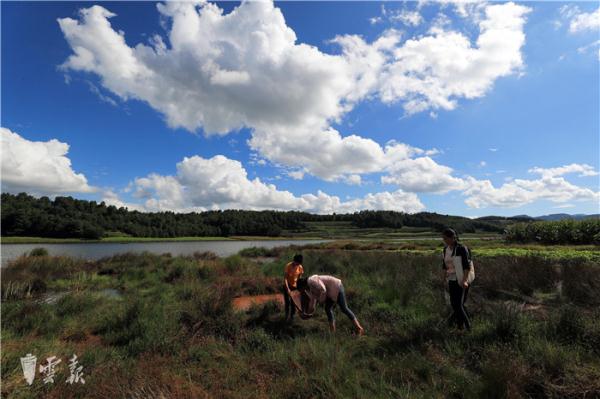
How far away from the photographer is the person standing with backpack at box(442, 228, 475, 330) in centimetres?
569

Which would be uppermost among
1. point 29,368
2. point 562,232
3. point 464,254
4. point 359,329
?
point 562,232

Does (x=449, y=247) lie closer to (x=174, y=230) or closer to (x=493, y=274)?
(x=493, y=274)

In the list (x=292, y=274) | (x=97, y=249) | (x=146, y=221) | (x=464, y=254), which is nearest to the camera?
(x=464, y=254)

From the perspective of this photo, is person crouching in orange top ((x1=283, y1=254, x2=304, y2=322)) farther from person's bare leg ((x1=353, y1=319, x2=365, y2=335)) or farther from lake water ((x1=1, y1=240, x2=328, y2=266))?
lake water ((x1=1, y1=240, x2=328, y2=266))

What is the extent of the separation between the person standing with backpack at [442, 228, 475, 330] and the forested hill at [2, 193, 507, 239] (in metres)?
86.2

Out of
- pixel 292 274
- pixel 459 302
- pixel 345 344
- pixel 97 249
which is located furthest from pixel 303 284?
pixel 97 249

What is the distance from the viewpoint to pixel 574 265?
901 centimetres

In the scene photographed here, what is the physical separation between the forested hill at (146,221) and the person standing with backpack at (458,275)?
86243 mm

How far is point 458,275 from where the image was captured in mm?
5805

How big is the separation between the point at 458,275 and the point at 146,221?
11729 cm

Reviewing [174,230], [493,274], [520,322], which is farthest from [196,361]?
[174,230]

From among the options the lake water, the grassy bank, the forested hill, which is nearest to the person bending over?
the grassy bank

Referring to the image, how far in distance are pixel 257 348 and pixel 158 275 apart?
12.7 metres

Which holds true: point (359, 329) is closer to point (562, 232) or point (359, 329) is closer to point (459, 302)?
point (459, 302)
